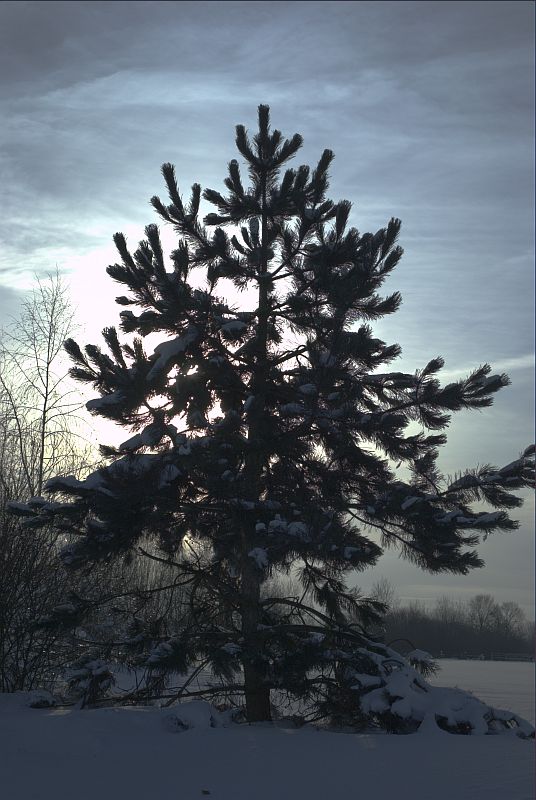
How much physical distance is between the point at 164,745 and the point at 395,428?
4.69 meters

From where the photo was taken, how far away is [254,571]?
853cm

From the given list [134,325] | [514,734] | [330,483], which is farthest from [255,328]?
[514,734]

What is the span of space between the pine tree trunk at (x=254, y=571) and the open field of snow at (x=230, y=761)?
0.45m

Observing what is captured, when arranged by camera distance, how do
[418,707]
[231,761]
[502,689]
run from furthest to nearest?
[502,689]
[418,707]
[231,761]

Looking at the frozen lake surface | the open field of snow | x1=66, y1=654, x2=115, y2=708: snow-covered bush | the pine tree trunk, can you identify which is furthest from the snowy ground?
the frozen lake surface

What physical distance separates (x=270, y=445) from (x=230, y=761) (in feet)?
12.6

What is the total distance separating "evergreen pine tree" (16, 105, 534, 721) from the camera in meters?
8.74

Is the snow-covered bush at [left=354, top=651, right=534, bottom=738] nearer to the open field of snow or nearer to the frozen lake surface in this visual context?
the open field of snow

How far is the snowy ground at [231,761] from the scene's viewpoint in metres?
5.86

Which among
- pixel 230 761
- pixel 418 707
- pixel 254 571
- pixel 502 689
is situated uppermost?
pixel 254 571

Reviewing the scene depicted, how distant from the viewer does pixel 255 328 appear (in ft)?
34.1

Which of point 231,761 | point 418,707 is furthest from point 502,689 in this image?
point 231,761

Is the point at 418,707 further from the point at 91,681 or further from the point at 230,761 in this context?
the point at 91,681

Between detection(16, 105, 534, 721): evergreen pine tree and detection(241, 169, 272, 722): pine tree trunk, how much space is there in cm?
2
